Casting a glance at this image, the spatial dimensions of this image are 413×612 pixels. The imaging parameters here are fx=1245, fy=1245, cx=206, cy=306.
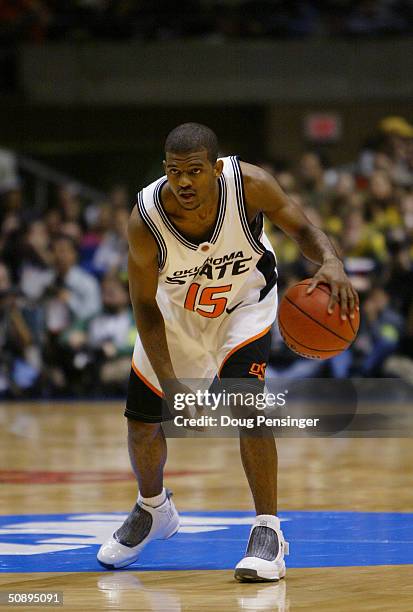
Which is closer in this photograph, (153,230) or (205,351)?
(153,230)

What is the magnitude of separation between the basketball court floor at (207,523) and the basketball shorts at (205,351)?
23.6 inches

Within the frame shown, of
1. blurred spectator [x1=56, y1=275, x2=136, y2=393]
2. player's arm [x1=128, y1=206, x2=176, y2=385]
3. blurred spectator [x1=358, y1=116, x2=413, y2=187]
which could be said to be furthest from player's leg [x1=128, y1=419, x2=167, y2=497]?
blurred spectator [x1=358, y1=116, x2=413, y2=187]

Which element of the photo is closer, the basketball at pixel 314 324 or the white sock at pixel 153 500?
the basketball at pixel 314 324

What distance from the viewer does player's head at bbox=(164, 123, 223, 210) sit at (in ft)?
13.6

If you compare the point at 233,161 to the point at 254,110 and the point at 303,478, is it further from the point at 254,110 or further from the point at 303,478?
the point at 254,110

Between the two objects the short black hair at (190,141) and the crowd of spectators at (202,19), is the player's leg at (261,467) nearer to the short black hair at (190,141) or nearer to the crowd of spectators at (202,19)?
the short black hair at (190,141)

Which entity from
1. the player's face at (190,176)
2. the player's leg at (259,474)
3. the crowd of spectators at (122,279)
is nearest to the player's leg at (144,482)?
the player's leg at (259,474)

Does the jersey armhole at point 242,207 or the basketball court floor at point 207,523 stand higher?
the jersey armhole at point 242,207

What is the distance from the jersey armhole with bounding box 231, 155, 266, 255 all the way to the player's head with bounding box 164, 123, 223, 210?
17cm

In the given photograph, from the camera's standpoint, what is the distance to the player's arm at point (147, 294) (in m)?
4.36

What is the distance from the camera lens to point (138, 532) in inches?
181

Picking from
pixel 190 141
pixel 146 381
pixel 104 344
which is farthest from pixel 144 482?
pixel 104 344

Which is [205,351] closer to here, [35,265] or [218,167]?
[218,167]

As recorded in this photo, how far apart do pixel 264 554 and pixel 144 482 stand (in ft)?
2.30
